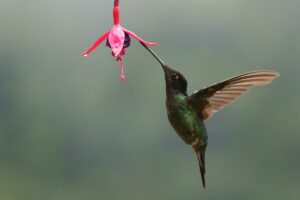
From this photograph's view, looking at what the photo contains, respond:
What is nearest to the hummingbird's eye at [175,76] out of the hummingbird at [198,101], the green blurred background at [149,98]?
the hummingbird at [198,101]

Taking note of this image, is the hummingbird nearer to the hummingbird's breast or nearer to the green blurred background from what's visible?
the hummingbird's breast

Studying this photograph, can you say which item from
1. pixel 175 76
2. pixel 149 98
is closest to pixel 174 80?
pixel 175 76

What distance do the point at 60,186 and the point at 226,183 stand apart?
106cm

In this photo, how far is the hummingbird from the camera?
814 mm

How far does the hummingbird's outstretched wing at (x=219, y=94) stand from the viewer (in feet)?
2.74

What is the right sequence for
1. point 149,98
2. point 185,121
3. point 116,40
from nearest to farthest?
point 116,40 < point 185,121 < point 149,98

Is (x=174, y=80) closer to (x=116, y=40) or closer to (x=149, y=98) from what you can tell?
(x=116, y=40)

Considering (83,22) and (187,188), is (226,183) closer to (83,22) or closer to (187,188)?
(187,188)

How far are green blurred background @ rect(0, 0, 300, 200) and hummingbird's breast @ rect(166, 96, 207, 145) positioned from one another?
2234 millimetres

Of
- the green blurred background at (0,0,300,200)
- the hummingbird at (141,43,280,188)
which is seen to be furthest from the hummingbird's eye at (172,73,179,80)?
the green blurred background at (0,0,300,200)

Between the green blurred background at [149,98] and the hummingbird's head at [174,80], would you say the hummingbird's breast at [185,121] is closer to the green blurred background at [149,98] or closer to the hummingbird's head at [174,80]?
the hummingbird's head at [174,80]

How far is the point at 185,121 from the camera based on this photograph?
919mm

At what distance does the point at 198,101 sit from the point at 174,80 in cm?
14

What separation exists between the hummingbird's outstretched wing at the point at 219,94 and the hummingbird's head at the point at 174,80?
0.07 metres
